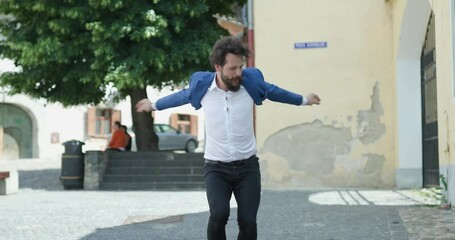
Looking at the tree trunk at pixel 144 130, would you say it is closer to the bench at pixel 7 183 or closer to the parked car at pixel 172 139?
the bench at pixel 7 183

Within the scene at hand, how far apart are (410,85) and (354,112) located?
4.08ft

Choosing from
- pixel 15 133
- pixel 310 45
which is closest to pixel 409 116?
pixel 310 45

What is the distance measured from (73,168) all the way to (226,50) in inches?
475

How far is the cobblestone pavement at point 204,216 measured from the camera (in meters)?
7.59

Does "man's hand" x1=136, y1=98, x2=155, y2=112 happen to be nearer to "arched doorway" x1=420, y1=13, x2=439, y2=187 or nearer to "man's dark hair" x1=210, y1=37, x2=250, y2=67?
"man's dark hair" x1=210, y1=37, x2=250, y2=67

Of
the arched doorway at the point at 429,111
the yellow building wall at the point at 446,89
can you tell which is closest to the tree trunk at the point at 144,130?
the arched doorway at the point at 429,111

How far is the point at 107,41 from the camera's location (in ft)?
50.6

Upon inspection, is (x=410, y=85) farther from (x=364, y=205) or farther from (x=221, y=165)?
(x=221, y=165)

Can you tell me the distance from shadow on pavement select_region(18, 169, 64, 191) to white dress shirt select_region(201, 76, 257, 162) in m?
12.0

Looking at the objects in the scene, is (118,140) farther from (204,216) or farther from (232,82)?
(232,82)

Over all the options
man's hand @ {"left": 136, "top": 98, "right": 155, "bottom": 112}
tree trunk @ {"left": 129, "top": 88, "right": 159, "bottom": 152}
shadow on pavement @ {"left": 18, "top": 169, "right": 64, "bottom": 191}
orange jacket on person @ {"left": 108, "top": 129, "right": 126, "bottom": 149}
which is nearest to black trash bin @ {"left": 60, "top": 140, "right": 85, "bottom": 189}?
shadow on pavement @ {"left": 18, "top": 169, "right": 64, "bottom": 191}

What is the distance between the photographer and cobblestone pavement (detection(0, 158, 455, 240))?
24.9 ft

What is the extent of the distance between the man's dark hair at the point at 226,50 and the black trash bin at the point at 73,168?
39.0 feet

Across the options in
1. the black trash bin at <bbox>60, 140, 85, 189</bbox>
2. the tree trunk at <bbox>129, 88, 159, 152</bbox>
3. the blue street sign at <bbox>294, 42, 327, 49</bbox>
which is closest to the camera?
the blue street sign at <bbox>294, 42, 327, 49</bbox>
